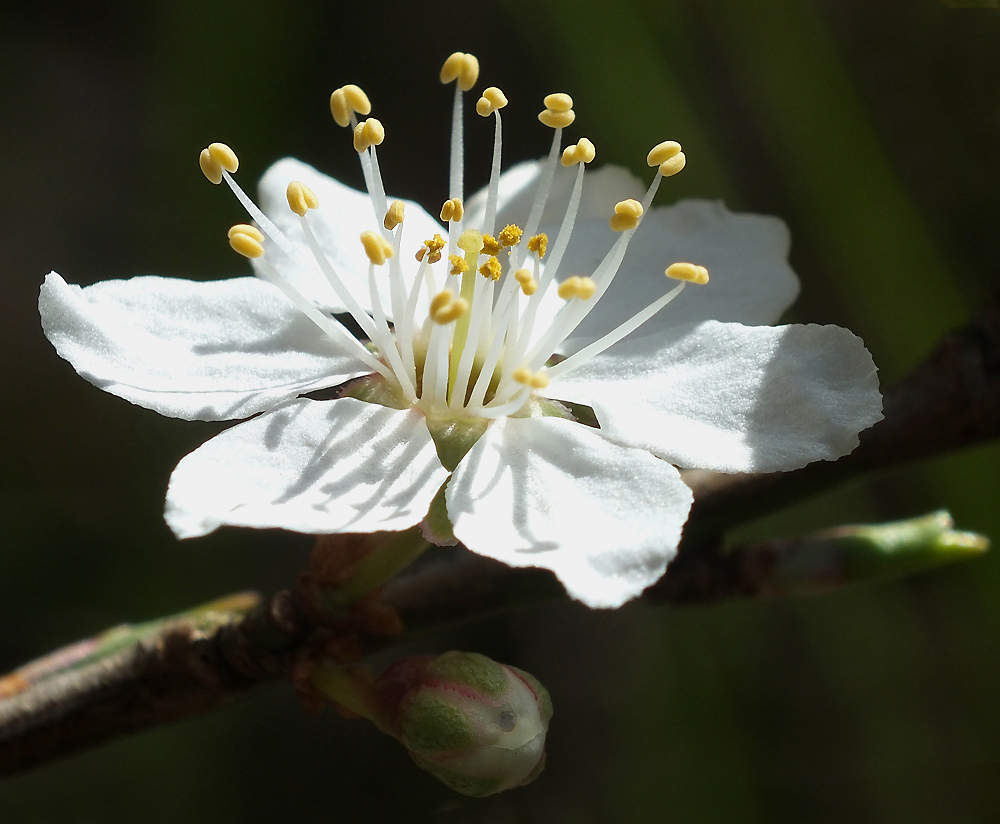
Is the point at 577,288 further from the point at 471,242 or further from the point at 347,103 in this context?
the point at 347,103

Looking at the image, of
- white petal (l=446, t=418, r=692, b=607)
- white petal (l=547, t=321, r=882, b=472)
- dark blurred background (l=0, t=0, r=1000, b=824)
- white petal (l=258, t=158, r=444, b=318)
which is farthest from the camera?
dark blurred background (l=0, t=0, r=1000, b=824)

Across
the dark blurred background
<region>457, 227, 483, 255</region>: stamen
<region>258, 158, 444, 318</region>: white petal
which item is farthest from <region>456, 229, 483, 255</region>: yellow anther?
the dark blurred background

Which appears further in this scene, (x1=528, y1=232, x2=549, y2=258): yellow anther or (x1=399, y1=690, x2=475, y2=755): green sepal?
(x1=528, y1=232, x2=549, y2=258): yellow anther

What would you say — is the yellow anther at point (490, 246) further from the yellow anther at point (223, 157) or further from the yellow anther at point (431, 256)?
the yellow anther at point (223, 157)

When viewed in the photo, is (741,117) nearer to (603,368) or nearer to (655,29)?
(655,29)

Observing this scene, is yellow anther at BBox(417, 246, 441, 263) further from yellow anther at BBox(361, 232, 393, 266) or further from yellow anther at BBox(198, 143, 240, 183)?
yellow anther at BBox(198, 143, 240, 183)

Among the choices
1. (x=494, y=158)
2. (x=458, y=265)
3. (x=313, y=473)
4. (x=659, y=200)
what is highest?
(x=659, y=200)

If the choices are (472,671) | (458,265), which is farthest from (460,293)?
(472,671)

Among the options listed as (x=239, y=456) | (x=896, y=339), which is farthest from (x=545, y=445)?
(x=896, y=339)
